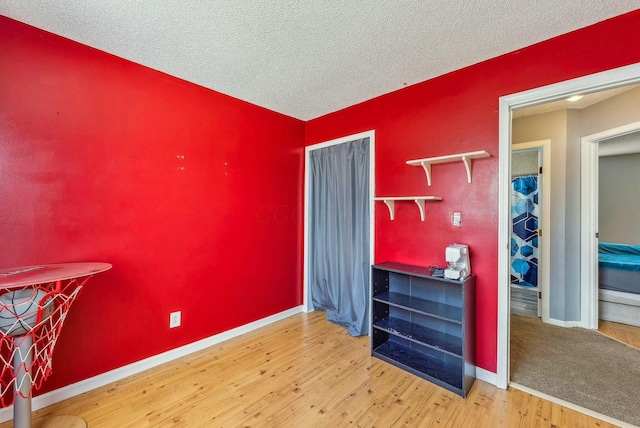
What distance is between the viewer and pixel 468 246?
2.14m

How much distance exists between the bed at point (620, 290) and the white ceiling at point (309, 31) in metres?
2.88

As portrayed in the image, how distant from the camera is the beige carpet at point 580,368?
1774 millimetres

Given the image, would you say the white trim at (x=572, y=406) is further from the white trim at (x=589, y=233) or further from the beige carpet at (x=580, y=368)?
the white trim at (x=589, y=233)

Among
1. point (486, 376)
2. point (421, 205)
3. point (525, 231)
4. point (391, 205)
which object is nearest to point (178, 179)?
point (391, 205)

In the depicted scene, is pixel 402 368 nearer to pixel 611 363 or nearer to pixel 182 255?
pixel 611 363

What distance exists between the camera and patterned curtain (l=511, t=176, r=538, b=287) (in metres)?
4.15

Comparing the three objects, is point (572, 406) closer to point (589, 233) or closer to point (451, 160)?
point (451, 160)

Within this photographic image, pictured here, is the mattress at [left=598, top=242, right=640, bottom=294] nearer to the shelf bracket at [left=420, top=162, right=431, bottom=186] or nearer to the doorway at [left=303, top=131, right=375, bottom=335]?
the shelf bracket at [left=420, top=162, right=431, bottom=186]

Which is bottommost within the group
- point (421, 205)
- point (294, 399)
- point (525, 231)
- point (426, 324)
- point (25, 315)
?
point (294, 399)

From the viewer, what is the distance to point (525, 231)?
4254 mm

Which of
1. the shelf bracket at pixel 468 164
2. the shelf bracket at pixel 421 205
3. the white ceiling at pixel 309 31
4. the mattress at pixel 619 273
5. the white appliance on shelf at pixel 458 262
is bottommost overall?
the mattress at pixel 619 273

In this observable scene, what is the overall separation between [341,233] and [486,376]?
5.86 feet

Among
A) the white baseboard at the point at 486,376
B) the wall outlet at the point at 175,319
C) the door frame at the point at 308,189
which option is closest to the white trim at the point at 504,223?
the white baseboard at the point at 486,376

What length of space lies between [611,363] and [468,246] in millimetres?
1553
